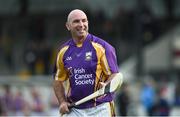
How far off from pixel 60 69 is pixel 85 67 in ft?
1.36

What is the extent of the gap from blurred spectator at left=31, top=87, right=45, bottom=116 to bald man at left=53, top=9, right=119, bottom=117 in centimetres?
1027

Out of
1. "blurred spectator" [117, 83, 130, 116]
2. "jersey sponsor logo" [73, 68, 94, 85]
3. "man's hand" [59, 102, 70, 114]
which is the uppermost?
"jersey sponsor logo" [73, 68, 94, 85]

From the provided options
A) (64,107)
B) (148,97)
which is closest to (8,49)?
(148,97)

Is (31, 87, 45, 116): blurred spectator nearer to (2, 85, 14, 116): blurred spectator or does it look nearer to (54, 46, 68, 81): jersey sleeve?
(2, 85, 14, 116): blurred spectator

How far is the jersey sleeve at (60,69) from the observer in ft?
35.7

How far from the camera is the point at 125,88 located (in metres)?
24.2

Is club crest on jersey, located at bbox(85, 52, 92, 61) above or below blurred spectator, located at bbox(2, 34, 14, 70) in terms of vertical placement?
above

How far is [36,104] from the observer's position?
72.9 ft

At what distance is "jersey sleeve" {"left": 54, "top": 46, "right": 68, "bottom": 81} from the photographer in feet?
35.7

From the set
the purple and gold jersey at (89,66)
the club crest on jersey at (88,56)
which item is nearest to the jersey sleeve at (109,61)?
the purple and gold jersey at (89,66)

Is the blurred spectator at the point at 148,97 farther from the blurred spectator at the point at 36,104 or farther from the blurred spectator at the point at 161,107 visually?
the blurred spectator at the point at 36,104

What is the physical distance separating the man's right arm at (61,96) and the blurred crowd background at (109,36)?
14489 millimetres

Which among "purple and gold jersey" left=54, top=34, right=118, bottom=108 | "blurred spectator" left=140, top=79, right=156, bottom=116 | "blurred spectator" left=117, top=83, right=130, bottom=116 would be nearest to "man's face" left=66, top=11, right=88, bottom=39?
"purple and gold jersey" left=54, top=34, right=118, bottom=108

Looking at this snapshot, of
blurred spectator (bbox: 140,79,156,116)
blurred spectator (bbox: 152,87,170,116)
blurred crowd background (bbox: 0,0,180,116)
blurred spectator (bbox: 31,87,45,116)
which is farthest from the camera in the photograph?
blurred crowd background (bbox: 0,0,180,116)
